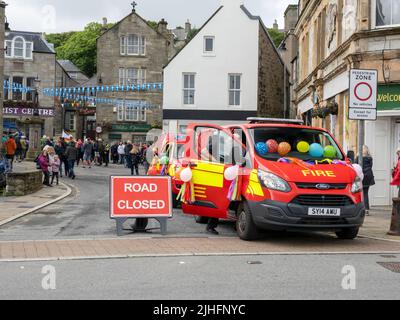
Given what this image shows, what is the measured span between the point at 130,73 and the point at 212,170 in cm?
4460

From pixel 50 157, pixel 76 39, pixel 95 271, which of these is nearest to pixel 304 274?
pixel 95 271

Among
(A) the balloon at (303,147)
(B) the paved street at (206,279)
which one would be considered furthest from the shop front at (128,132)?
(B) the paved street at (206,279)

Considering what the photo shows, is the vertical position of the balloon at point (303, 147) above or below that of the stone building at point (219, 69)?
below

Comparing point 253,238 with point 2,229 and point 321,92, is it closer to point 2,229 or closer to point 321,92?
point 2,229

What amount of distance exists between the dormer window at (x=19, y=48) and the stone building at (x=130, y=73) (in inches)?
328

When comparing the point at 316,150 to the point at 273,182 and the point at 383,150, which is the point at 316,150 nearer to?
the point at 273,182

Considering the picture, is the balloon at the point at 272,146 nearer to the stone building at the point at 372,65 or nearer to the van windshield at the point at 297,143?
the van windshield at the point at 297,143

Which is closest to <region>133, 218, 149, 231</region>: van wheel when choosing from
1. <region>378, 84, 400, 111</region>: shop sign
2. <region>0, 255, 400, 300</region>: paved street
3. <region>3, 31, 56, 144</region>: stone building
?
<region>0, 255, 400, 300</region>: paved street

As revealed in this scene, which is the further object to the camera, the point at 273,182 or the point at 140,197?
the point at 140,197

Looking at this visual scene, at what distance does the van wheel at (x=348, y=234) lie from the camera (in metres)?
10.0

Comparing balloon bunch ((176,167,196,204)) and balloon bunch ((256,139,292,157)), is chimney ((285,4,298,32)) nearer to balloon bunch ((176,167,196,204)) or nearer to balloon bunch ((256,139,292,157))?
balloon bunch ((176,167,196,204))

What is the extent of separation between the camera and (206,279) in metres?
6.67

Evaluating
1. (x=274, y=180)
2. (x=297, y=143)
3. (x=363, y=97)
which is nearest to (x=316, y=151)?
(x=297, y=143)

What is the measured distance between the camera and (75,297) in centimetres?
579
